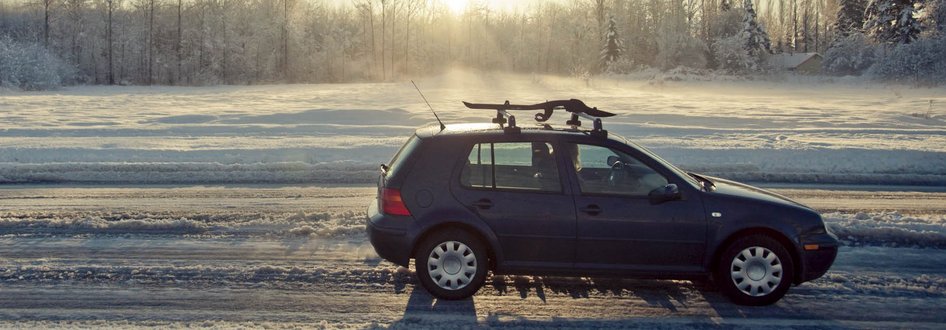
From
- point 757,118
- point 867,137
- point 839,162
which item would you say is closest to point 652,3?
point 757,118

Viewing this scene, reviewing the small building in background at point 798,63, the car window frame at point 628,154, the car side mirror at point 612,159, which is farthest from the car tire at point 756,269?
the small building in background at point 798,63

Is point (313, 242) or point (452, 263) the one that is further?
point (313, 242)

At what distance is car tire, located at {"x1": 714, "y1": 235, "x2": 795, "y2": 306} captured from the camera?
6.12 m

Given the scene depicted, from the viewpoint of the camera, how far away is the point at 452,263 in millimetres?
6176

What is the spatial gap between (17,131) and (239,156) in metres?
11.3

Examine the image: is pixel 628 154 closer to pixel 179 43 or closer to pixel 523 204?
pixel 523 204

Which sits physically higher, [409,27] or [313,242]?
[409,27]

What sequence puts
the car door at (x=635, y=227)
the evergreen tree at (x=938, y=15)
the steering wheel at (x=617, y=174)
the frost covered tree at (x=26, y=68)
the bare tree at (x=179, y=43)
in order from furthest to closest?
the bare tree at (x=179, y=43) → the evergreen tree at (x=938, y=15) → the frost covered tree at (x=26, y=68) → the steering wheel at (x=617, y=174) → the car door at (x=635, y=227)

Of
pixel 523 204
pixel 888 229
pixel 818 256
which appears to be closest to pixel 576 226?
pixel 523 204

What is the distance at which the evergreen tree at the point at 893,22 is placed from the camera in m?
62.6

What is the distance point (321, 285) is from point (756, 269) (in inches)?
138

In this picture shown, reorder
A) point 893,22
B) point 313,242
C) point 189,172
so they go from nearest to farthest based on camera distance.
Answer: point 313,242
point 189,172
point 893,22

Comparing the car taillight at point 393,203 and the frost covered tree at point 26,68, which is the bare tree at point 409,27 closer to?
the frost covered tree at point 26,68

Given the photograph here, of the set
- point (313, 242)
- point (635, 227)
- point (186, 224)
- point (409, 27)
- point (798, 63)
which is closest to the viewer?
point (635, 227)
